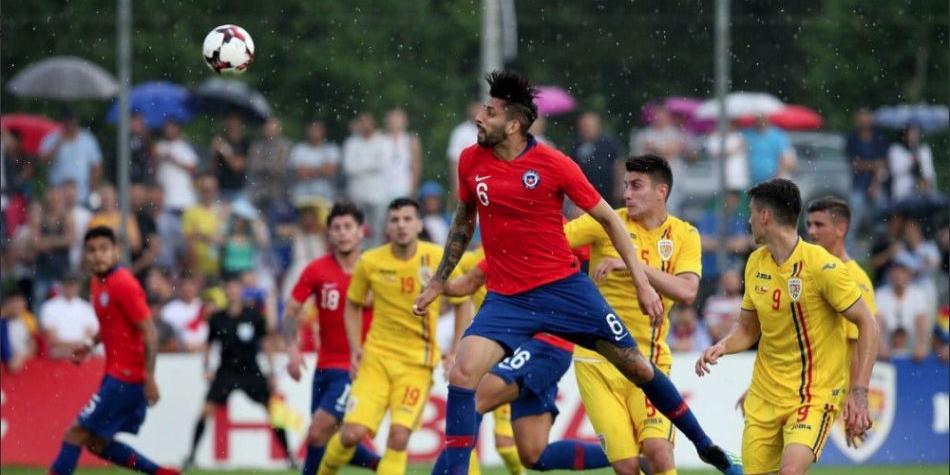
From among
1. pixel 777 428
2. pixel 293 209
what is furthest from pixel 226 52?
pixel 293 209

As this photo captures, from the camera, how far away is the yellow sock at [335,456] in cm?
1215

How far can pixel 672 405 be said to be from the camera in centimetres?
1030

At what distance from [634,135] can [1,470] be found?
7.58 m

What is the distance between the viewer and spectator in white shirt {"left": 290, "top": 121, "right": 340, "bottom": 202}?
19312mm

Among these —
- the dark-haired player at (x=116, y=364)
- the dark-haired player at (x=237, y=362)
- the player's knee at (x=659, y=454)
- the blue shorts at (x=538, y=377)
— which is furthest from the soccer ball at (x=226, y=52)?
the player's knee at (x=659, y=454)

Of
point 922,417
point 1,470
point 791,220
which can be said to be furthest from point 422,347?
point 922,417

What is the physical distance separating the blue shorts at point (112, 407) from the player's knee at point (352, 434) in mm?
1737

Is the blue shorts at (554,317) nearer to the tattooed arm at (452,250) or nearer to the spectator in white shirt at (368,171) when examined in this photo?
the tattooed arm at (452,250)

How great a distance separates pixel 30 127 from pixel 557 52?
640cm

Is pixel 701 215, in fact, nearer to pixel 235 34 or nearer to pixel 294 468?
pixel 294 468

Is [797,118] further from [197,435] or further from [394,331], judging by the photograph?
[394,331]

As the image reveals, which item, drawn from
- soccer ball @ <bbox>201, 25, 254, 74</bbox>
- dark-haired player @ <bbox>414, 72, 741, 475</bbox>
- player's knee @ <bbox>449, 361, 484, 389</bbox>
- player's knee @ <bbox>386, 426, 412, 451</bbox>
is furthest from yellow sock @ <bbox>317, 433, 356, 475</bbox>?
soccer ball @ <bbox>201, 25, 254, 74</bbox>

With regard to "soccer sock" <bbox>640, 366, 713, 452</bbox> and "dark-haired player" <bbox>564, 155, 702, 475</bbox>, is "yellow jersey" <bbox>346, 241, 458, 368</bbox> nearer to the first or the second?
"dark-haired player" <bbox>564, 155, 702, 475</bbox>

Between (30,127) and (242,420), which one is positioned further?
(30,127)
